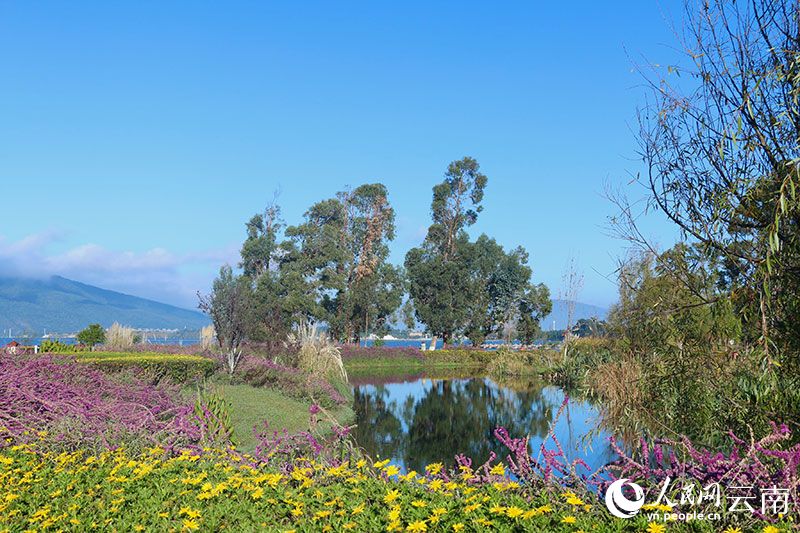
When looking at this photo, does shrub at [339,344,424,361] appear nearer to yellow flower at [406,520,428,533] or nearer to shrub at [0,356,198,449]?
shrub at [0,356,198,449]

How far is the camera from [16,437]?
6926 millimetres

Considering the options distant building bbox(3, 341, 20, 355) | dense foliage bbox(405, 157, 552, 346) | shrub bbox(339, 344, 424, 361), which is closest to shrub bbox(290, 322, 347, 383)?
distant building bbox(3, 341, 20, 355)

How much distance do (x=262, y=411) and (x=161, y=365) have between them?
3.20 metres

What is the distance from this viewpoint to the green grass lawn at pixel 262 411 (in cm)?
1140

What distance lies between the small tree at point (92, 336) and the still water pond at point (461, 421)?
398 inches

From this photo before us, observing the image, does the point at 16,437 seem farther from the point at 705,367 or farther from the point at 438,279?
the point at 438,279

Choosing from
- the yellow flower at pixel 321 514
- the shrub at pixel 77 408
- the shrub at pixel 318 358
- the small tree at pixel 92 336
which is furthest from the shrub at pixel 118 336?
the yellow flower at pixel 321 514

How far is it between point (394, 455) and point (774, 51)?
8715 millimetres

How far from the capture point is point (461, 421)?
53.0 ft

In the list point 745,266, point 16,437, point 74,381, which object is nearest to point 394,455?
point 74,381

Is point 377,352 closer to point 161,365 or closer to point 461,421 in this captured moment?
point 461,421

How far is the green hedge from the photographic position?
44.9 feet

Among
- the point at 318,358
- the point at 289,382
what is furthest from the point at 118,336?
the point at 289,382

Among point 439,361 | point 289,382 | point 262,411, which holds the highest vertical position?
point 289,382
